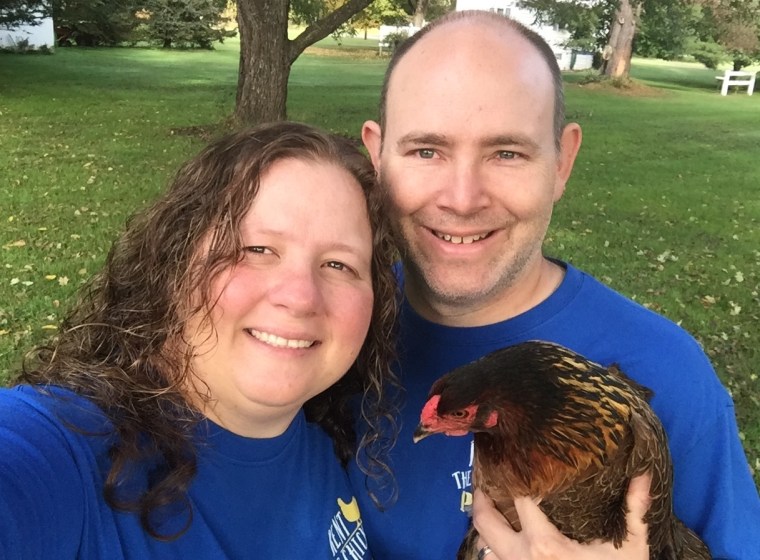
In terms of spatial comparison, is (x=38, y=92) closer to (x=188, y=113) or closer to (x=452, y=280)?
(x=188, y=113)

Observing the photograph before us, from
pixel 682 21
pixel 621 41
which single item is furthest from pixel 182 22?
pixel 682 21

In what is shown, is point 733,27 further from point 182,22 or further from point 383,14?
point 182,22

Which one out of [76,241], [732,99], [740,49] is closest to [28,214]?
[76,241]

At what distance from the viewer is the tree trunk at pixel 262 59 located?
13.1 m

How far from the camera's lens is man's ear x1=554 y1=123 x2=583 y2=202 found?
2383mm

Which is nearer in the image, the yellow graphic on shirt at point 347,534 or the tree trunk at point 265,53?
the yellow graphic on shirt at point 347,534

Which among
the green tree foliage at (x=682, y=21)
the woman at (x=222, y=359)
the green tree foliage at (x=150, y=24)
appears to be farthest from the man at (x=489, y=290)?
the green tree foliage at (x=150, y=24)

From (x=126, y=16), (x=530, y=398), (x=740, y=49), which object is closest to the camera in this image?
(x=530, y=398)

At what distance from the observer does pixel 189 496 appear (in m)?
1.62

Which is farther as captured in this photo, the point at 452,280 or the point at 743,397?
the point at 743,397

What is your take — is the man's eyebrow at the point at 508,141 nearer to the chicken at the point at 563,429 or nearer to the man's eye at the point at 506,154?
the man's eye at the point at 506,154

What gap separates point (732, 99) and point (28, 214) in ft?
94.6

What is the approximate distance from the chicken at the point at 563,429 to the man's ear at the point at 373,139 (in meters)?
1.03

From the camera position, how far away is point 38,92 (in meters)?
19.2
